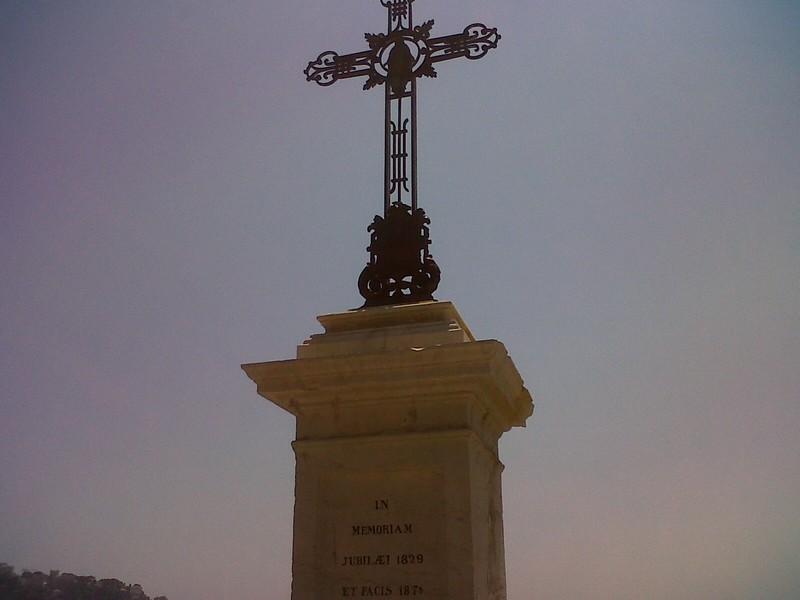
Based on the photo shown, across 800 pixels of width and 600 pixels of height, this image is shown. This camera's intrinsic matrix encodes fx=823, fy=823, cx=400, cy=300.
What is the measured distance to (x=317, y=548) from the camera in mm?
6062

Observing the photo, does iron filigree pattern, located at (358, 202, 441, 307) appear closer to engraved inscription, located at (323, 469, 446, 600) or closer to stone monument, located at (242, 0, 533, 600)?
stone monument, located at (242, 0, 533, 600)

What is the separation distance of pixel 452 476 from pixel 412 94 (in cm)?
386

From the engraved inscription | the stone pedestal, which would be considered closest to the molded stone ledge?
the stone pedestal

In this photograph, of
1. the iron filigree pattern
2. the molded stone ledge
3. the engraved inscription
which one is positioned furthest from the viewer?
the iron filigree pattern

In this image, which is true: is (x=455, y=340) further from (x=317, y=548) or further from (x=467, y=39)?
(x=467, y=39)

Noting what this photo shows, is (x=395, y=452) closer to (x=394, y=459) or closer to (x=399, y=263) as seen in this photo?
(x=394, y=459)

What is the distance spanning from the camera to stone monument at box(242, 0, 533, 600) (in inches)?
231

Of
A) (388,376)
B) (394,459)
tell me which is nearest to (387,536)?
(394,459)

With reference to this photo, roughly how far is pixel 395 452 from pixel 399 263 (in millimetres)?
1798

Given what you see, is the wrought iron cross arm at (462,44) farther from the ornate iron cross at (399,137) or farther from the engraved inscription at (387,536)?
the engraved inscription at (387,536)

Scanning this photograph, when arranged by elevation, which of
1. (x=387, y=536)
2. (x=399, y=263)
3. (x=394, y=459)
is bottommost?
(x=387, y=536)

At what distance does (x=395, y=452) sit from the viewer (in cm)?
614

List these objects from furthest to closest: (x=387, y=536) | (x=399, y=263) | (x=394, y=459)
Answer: (x=399, y=263) < (x=394, y=459) < (x=387, y=536)

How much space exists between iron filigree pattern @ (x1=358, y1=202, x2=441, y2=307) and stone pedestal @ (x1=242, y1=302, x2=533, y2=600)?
0.54 metres
